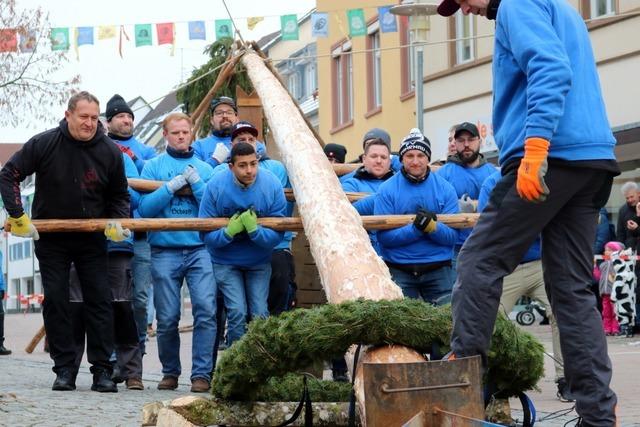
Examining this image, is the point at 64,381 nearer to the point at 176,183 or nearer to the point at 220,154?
the point at 176,183

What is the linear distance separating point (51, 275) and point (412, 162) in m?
2.63

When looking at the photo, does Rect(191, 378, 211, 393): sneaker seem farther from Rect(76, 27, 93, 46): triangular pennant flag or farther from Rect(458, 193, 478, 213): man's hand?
Rect(76, 27, 93, 46): triangular pennant flag

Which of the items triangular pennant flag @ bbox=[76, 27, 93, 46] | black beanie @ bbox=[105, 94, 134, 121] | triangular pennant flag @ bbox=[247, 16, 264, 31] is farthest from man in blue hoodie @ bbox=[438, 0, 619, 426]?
triangular pennant flag @ bbox=[76, 27, 93, 46]

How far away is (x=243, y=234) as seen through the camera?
32.2 ft

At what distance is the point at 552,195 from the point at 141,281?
6.10 metres

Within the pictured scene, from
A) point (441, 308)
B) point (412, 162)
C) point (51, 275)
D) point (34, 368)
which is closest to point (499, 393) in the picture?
point (441, 308)

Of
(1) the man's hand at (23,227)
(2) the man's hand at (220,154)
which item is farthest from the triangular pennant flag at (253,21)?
(1) the man's hand at (23,227)

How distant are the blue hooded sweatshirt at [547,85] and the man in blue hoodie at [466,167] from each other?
4.80m

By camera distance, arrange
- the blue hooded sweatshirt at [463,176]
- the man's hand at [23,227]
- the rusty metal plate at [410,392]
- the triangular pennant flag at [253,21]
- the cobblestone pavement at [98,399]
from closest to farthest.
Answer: the rusty metal plate at [410,392] < the cobblestone pavement at [98,399] < the man's hand at [23,227] < the blue hooded sweatshirt at [463,176] < the triangular pennant flag at [253,21]

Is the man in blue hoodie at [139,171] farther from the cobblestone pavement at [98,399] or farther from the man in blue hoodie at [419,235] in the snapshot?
the man in blue hoodie at [419,235]

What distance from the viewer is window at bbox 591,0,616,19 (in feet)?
75.8

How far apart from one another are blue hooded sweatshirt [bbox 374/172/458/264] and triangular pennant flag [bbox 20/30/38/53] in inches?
729

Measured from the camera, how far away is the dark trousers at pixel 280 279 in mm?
10500

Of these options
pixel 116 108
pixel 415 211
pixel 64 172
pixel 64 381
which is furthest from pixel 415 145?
pixel 116 108
